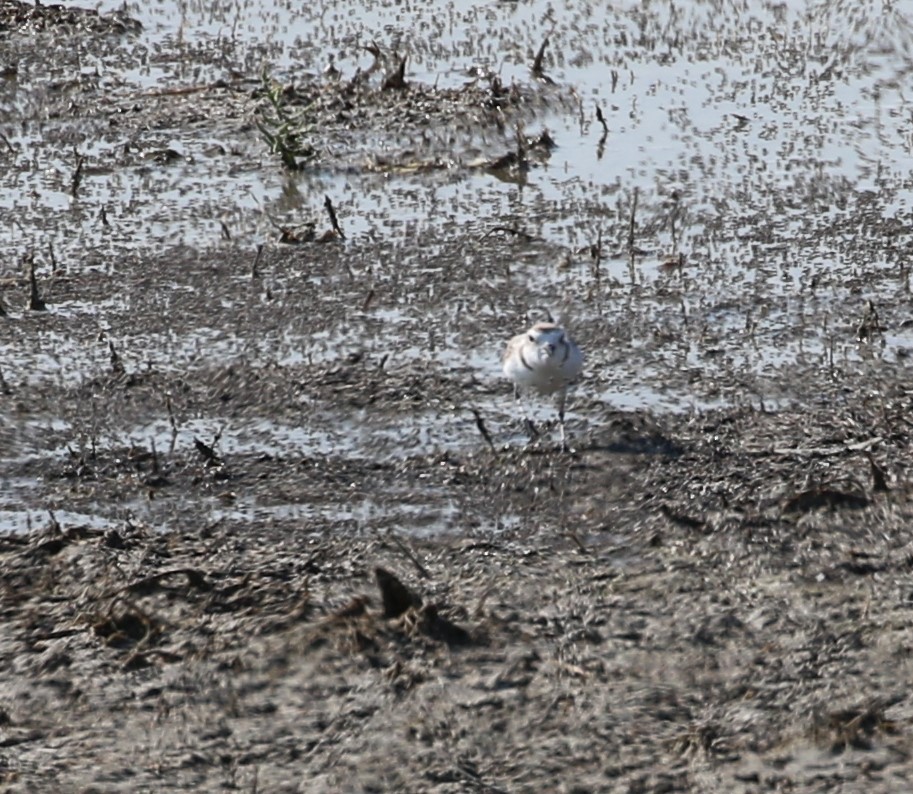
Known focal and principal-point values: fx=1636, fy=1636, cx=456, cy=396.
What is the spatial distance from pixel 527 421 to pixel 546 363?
1.51ft

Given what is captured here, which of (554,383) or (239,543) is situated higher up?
(554,383)

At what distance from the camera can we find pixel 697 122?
13.6 meters

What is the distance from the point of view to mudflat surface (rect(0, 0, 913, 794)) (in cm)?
591

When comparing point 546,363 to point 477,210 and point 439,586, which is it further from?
point 477,210

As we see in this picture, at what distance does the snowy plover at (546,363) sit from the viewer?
821 centimetres

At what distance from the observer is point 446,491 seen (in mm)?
7922

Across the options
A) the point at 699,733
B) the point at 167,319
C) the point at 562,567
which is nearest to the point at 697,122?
the point at 167,319

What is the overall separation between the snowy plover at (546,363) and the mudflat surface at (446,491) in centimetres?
26

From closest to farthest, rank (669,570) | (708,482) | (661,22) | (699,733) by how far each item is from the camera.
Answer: (699,733) < (669,570) < (708,482) < (661,22)

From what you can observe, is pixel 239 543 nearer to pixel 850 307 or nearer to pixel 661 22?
pixel 850 307

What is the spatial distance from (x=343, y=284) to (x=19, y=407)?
8.03ft

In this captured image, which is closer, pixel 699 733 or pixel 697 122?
pixel 699 733

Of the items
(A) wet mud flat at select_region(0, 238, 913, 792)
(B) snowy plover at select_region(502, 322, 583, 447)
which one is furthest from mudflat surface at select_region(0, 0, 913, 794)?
(B) snowy plover at select_region(502, 322, 583, 447)

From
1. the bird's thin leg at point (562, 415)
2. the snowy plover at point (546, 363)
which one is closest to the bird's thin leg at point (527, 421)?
the snowy plover at point (546, 363)
